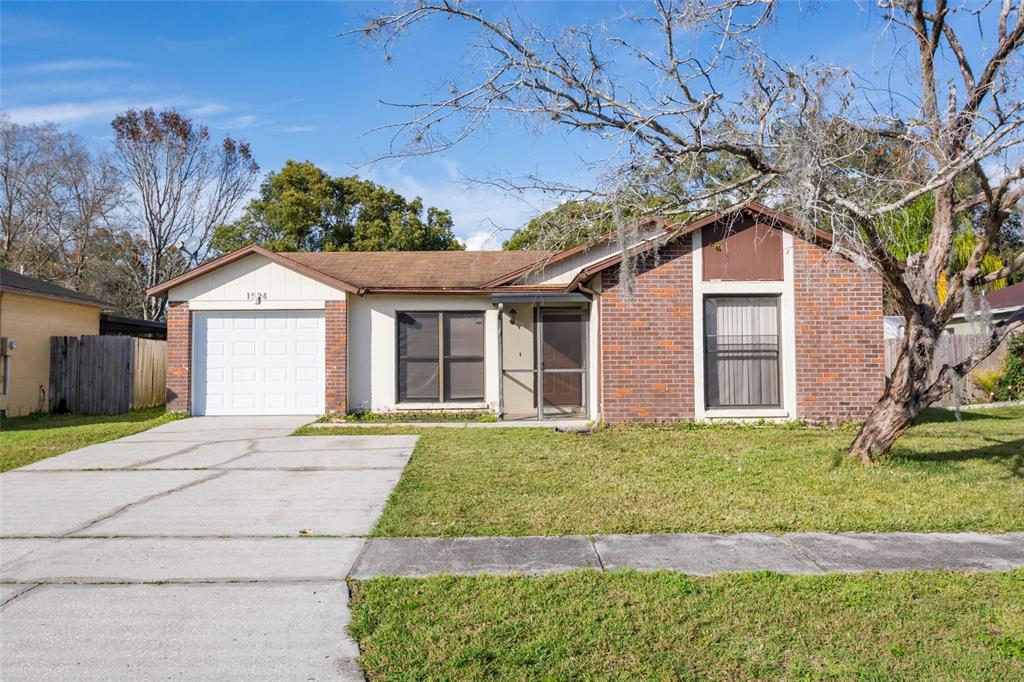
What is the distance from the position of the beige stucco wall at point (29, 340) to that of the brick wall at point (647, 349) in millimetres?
11940

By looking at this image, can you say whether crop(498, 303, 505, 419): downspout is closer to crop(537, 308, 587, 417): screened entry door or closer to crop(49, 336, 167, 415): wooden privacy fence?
crop(537, 308, 587, 417): screened entry door

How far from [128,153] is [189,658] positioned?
2947 cm

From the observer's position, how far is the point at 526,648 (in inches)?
140

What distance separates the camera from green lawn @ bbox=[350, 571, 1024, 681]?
3350mm

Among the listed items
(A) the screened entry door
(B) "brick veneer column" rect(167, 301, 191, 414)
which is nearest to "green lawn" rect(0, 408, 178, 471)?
(B) "brick veneer column" rect(167, 301, 191, 414)

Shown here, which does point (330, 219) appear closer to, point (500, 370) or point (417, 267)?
point (417, 267)

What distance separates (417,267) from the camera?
1529 cm

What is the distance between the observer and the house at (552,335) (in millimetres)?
11477

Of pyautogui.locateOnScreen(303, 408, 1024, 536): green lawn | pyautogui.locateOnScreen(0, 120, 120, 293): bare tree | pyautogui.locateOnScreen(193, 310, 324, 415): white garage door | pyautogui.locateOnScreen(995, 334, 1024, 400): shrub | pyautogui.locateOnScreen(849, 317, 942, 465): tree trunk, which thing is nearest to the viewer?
pyautogui.locateOnScreen(303, 408, 1024, 536): green lawn

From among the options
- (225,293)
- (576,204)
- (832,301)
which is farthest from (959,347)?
(225,293)

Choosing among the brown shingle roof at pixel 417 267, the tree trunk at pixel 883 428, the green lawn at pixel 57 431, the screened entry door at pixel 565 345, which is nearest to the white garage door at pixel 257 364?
the green lawn at pixel 57 431

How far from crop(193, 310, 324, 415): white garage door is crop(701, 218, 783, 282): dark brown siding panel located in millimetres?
7425

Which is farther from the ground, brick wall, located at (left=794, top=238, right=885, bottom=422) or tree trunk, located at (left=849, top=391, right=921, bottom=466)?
brick wall, located at (left=794, top=238, right=885, bottom=422)

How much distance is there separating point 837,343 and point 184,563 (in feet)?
33.7
